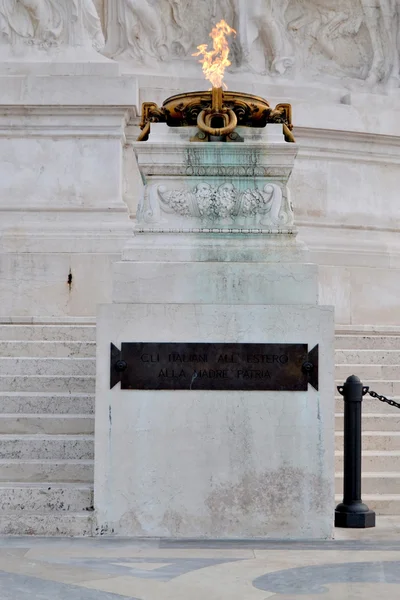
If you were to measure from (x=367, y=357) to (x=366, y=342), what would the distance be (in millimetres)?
451

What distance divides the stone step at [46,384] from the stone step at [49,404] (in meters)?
0.23

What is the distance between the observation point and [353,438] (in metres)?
8.63

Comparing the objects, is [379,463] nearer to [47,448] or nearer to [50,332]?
[47,448]

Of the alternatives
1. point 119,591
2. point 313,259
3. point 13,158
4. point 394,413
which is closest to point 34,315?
point 13,158

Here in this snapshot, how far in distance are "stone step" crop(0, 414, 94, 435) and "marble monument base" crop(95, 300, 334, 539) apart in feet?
4.50

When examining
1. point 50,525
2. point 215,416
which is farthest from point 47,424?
point 215,416

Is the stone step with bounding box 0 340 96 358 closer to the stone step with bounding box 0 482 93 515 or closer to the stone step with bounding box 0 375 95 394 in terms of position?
the stone step with bounding box 0 375 95 394

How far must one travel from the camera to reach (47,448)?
9164 mm

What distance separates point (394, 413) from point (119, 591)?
483 cm

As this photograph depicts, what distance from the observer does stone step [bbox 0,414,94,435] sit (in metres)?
9.46

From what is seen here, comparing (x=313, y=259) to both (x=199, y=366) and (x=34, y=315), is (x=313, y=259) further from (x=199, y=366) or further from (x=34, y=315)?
(x=199, y=366)

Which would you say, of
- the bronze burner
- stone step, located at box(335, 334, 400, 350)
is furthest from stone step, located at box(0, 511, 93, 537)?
stone step, located at box(335, 334, 400, 350)

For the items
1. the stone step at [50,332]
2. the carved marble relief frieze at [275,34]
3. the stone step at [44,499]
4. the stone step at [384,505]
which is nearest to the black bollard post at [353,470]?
the stone step at [384,505]

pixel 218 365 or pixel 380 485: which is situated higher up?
pixel 218 365
